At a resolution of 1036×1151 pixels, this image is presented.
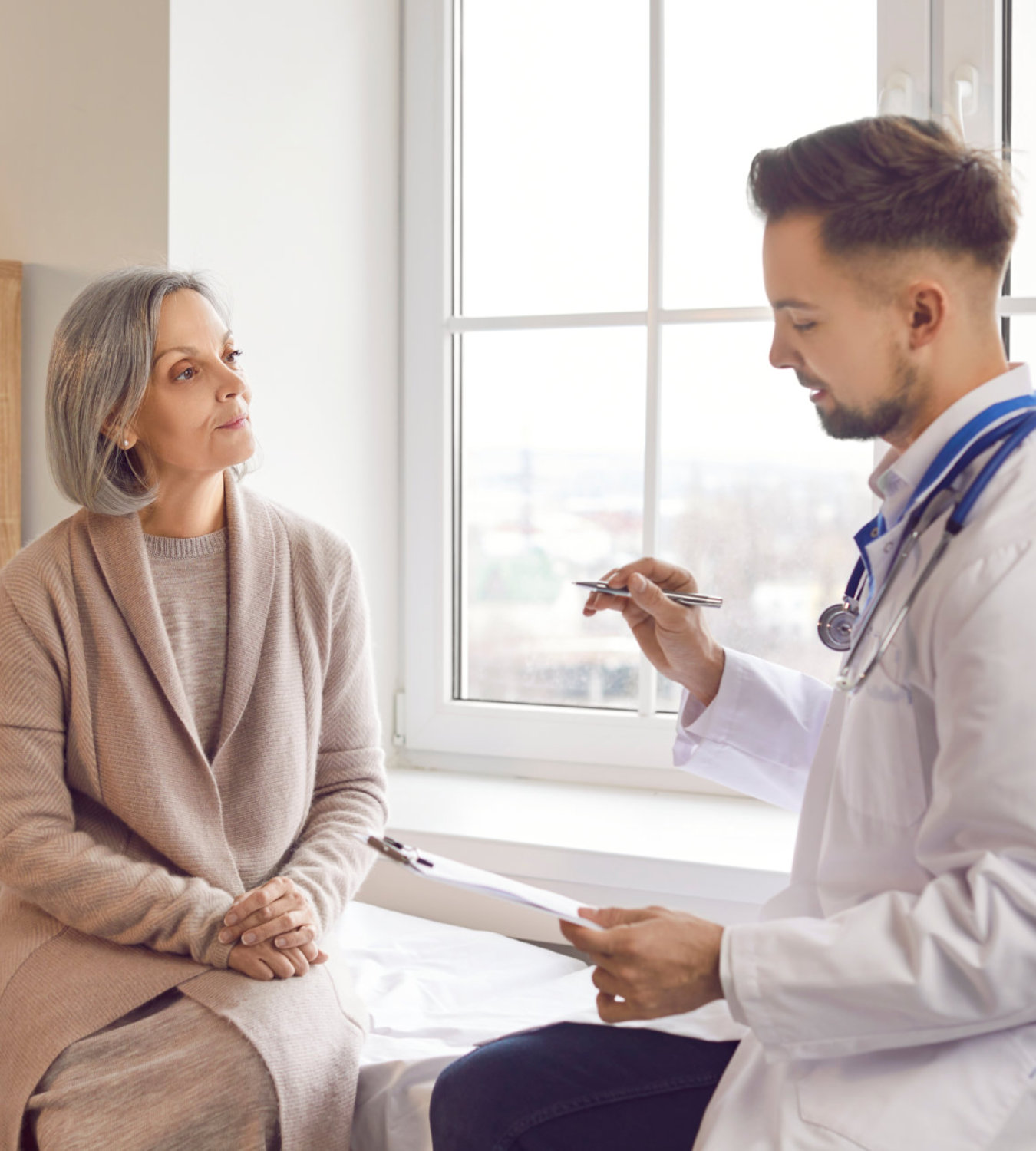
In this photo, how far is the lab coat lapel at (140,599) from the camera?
146 centimetres

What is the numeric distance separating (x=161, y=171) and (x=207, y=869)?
1074mm

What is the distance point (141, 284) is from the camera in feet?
5.01

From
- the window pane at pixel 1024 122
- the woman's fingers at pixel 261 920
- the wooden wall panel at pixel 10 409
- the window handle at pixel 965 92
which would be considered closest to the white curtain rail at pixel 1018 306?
the window pane at pixel 1024 122

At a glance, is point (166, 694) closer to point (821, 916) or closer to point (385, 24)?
point (821, 916)

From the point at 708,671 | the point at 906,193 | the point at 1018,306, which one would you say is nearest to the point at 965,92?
the point at 1018,306

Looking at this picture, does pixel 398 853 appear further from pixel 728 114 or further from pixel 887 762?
pixel 728 114

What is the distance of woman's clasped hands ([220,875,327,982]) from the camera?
1373mm

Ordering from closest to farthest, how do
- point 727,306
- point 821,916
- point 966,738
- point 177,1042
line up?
point 966,738 → point 821,916 → point 177,1042 → point 727,306

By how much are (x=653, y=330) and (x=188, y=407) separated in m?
1.00

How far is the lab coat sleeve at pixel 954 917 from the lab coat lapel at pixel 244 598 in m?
0.79

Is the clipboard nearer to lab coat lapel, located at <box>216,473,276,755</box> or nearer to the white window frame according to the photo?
lab coat lapel, located at <box>216,473,276,755</box>

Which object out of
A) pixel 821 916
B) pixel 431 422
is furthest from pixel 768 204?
pixel 431 422

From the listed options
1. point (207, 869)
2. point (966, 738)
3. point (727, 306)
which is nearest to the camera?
point (966, 738)

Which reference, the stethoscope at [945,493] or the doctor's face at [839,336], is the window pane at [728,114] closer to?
the doctor's face at [839,336]
